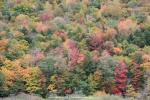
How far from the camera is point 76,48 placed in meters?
88.2

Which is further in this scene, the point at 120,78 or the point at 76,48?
the point at 76,48

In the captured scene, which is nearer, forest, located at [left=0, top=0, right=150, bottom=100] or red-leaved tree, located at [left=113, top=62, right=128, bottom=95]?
forest, located at [left=0, top=0, right=150, bottom=100]

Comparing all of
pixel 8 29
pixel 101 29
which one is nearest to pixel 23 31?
pixel 8 29

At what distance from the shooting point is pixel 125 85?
7725 centimetres

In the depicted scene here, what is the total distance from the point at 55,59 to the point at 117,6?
3010 centimetres

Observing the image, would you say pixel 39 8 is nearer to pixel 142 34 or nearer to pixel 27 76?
pixel 142 34

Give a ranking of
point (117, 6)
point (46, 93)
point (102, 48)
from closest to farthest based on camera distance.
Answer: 1. point (46, 93)
2. point (102, 48)
3. point (117, 6)

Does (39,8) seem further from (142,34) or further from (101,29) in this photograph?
(142,34)

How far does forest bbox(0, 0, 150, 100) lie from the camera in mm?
74625

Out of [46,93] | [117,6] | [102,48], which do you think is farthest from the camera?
[117,6]

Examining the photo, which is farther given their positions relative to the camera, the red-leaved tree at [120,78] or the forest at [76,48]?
the red-leaved tree at [120,78]

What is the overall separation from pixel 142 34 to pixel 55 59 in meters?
20.1

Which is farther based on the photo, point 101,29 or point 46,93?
point 101,29

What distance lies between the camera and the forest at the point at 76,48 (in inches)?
2938
